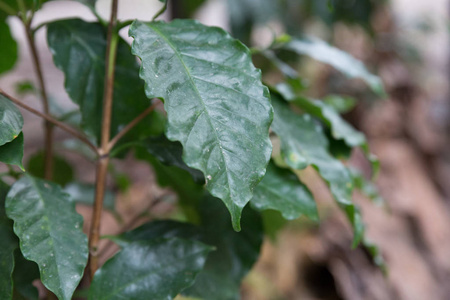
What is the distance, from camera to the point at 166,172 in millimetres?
917

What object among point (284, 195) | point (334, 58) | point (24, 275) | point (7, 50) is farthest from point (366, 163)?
point (24, 275)

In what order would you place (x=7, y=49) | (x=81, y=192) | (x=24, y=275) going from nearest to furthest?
(x=24, y=275) < (x=7, y=49) < (x=81, y=192)

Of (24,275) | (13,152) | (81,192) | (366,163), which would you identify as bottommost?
(366,163)

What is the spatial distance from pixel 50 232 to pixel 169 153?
0.72 feet

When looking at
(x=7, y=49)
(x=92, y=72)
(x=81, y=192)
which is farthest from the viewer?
(x=81, y=192)

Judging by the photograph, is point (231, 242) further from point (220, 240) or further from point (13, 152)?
point (13, 152)

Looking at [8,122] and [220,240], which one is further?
[220,240]

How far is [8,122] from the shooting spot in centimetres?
55

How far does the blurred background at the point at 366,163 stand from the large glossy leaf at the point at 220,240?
1.53 ft

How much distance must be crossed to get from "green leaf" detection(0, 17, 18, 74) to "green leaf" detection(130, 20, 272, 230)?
0.46 metres

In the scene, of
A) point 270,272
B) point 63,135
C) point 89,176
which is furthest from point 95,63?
point 63,135

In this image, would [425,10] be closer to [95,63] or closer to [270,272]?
[270,272]

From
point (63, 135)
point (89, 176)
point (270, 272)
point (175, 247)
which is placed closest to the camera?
point (175, 247)

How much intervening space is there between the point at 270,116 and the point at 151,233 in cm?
35
